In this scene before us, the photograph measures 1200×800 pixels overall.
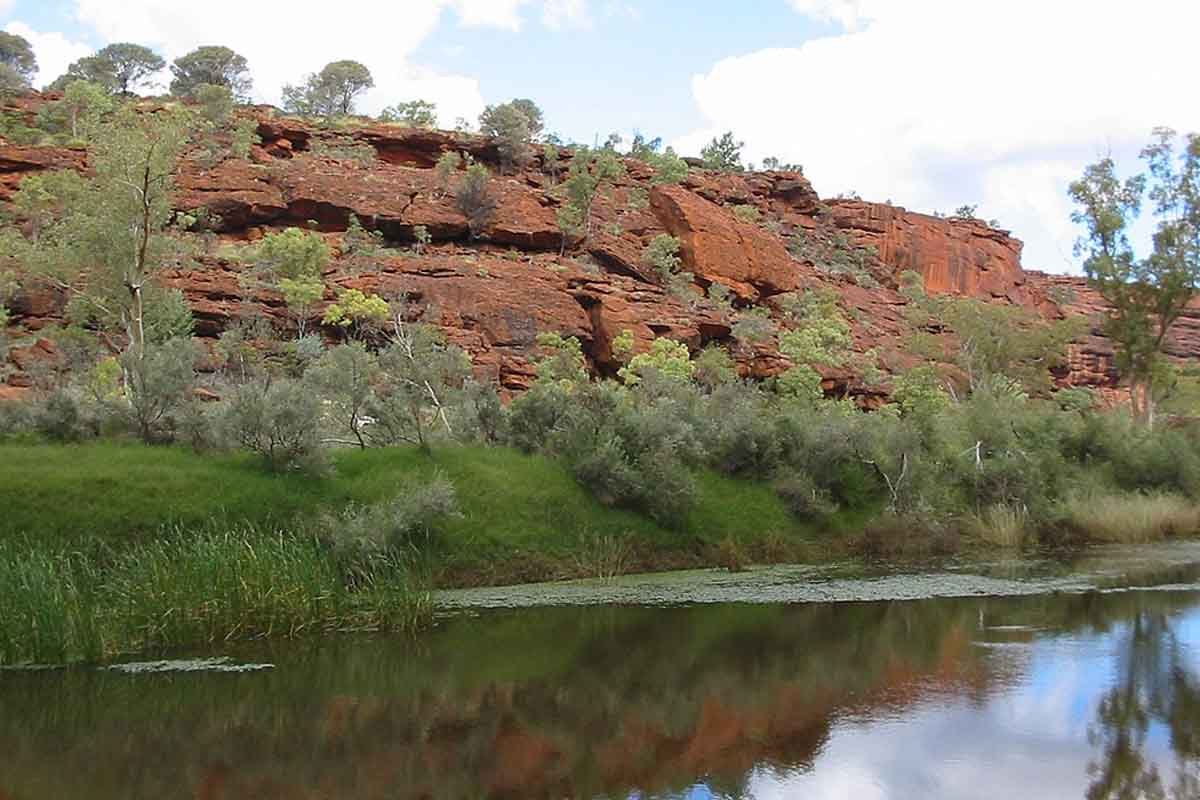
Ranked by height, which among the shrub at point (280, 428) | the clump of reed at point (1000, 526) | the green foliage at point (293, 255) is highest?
the green foliage at point (293, 255)

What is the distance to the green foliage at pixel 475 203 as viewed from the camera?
2282 inches

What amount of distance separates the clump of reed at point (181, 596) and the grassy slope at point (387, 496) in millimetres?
612

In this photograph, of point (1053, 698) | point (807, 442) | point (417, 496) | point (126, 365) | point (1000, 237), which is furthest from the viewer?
point (1000, 237)

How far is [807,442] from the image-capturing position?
2372 cm

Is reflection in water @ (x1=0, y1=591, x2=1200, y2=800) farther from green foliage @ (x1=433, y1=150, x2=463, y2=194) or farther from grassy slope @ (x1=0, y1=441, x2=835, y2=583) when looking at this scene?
green foliage @ (x1=433, y1=150, x2=463, y2=194)

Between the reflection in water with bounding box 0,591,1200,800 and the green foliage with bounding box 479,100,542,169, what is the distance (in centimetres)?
5553

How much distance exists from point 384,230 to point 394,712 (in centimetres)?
4696

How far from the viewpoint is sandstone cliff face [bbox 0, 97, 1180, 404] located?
47469 mm

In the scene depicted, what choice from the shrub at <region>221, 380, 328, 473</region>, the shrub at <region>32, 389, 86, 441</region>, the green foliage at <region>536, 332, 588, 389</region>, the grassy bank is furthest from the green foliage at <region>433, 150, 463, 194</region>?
the shrub at <region>221, 380, 328, 473</region>

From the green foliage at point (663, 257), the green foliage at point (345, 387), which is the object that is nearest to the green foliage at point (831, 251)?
the green foliage at point (663, 257)

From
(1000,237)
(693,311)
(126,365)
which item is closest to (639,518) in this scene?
(126,365)

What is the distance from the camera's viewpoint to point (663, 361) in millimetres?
44500

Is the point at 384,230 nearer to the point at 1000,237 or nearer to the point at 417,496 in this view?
the point at 417,496

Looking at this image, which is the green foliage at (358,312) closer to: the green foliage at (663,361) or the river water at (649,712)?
the green foliage at (663,361)
